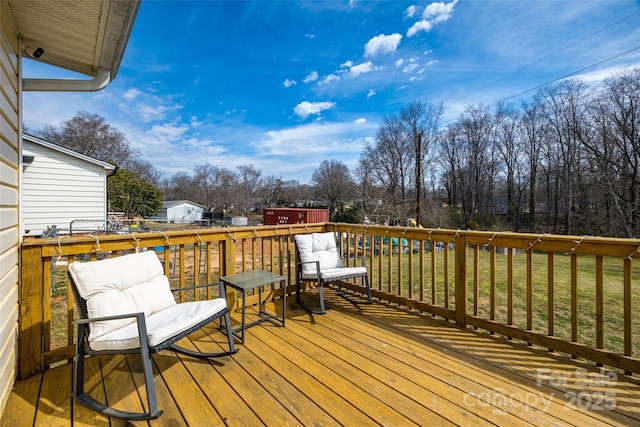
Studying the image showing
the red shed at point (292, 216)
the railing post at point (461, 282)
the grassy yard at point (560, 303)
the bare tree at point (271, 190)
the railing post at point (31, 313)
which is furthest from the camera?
the bare tree at point (271, 190)

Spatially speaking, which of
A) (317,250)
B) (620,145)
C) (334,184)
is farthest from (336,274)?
(334,184)

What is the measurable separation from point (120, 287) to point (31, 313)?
A: 26.1 inches

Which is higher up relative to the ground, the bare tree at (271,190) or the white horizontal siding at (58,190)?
the bare tree at (271,190)

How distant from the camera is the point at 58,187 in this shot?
884 centimetres

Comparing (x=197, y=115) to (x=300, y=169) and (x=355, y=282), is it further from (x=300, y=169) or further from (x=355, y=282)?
(x=355, y=282)

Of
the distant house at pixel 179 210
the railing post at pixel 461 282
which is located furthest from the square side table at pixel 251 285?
the distant house at pixel 179 210

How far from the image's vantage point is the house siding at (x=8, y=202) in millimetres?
1669

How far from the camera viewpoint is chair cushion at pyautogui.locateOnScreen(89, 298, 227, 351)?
1689 millimetres

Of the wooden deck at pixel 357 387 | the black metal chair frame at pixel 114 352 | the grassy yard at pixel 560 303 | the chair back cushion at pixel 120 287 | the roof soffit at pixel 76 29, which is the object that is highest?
the roof soffit at pixel 76 29

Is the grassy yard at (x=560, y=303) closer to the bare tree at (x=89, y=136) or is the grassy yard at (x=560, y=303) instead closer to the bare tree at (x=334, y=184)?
the bare tree at (x=334, y=184)

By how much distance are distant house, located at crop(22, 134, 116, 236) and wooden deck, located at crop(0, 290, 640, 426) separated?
28.1 ft

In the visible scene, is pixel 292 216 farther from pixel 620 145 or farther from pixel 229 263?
pixel 620 145

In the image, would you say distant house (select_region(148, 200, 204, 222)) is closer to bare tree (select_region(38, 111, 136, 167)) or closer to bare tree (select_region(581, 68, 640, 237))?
Result: bare tree (select_region(38, 111, 136, 167))

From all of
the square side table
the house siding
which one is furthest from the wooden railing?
the square side table
